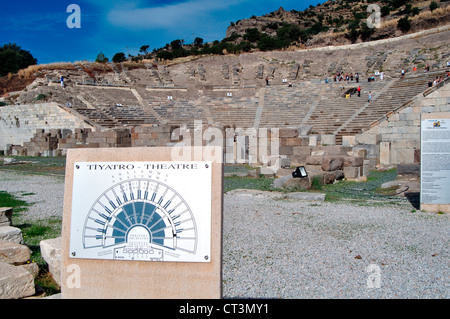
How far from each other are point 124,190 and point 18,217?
22.1 feet

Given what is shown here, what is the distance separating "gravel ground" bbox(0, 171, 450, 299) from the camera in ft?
14.1

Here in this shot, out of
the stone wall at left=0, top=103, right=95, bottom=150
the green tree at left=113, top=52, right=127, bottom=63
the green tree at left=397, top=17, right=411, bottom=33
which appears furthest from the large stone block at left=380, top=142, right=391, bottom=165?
the green tree at left=113, top=52, right=127, bottom=63

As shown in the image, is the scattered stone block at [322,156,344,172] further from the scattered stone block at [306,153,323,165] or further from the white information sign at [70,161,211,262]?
the white information sign at [70,161,211,262]

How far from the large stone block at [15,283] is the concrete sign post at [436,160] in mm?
7919

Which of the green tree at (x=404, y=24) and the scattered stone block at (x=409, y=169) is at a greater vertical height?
the green tree at (x=404, y=24)

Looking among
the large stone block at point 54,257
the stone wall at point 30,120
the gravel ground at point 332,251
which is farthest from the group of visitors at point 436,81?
the large stone block at point 54,257

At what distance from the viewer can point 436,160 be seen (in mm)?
8492

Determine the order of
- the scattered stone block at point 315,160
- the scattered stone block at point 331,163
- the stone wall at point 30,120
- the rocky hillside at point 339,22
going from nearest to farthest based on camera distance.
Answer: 1. the scattered stone block at point 331,163
2. the scattered stone block at point 315,160
3. the stone wall at point 30,120
4. the rocky hillside at point 339,22

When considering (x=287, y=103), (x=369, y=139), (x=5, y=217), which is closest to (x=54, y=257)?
(x=5, y=217)

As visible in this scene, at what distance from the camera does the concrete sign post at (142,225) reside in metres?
2.47

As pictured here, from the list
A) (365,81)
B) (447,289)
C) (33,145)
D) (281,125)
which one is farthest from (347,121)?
(447,289)

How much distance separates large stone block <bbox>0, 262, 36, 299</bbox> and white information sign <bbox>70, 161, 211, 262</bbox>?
1.29 meters

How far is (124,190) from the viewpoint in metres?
2.59

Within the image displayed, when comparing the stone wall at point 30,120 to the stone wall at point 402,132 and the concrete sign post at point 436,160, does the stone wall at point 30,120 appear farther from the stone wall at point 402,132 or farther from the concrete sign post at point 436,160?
the concrete sign post at point 436,160
